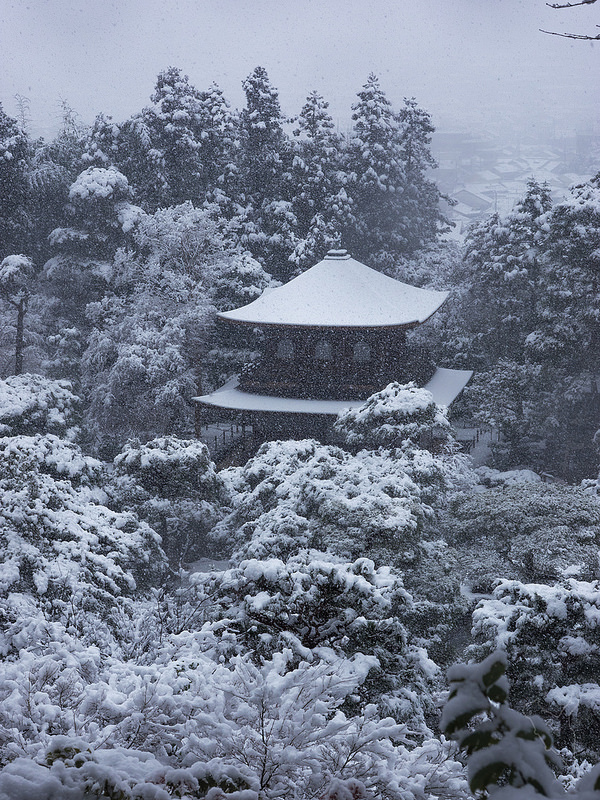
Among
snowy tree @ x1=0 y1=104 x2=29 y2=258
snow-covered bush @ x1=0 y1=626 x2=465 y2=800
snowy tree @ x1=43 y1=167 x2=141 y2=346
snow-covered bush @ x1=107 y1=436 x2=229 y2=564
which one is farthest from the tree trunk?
snow-covered bush @ x1=0 y1=626 x2=465 y2=800

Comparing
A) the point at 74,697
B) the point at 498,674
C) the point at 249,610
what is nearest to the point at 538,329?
the point at 249,610

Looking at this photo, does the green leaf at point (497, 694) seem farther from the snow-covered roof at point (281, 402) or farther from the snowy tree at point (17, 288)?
the snowy tree at point (17, 288)

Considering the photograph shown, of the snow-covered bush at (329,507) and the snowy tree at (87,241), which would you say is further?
the snowy tree at (87,241)

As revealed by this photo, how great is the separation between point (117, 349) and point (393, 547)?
603 inches

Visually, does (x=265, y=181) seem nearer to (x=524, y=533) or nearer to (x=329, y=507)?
(x=524, y=533)

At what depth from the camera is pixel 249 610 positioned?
6.56m

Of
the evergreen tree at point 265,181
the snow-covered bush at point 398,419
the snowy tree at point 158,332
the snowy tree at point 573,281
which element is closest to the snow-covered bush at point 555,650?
the snow-covered bush at point 398,419

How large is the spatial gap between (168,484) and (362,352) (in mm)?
9068

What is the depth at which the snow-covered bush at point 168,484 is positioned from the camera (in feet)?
44.8

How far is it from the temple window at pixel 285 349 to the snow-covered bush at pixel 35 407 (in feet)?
20.2

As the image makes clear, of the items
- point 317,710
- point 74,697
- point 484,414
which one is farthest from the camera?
point 484,414

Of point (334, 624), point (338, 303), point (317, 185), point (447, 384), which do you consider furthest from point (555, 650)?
point (317, 185)

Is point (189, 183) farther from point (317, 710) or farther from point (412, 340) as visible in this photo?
point (317, 710)

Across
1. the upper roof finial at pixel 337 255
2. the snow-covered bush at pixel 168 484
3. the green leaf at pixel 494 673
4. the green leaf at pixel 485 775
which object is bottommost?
the snow-covered bush at pixel 168 484
